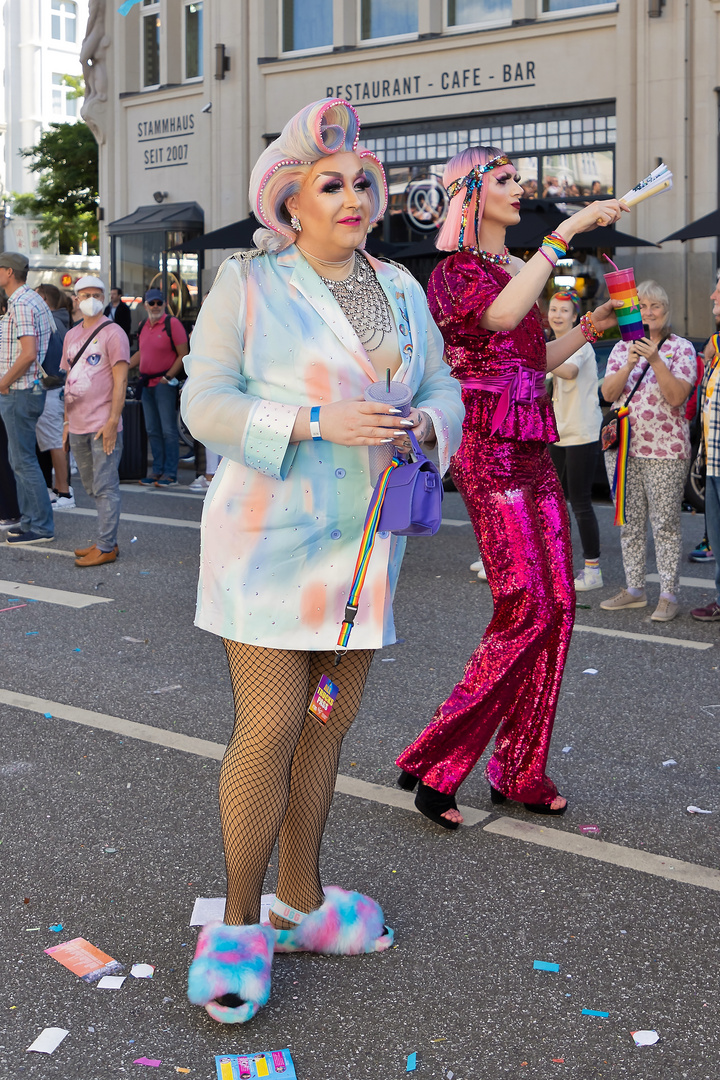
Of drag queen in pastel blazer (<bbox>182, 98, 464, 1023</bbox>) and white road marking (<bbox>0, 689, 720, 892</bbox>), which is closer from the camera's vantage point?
drag queen in pastel blazer (<bbox>182, 98, 464, 1023</bbox>)

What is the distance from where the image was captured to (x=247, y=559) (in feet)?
9.41

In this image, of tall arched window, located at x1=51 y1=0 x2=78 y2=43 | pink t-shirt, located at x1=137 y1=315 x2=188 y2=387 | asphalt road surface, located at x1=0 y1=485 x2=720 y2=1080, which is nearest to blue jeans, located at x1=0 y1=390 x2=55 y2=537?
asphalt road surface, located at x1=0 y1=485 x2=720 y2=1080

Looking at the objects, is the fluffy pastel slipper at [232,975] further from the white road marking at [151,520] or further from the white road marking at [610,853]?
the white road marking at [151,520]

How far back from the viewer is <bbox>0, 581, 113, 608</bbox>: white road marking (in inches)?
302

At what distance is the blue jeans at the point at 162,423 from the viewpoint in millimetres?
13773

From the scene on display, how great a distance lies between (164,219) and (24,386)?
14.4 metres

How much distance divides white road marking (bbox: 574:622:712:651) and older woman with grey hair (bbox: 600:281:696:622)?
1.26 feet

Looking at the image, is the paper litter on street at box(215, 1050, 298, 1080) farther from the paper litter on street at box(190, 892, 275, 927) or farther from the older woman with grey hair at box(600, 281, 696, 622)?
the older woman with grey hair at box(600, 281, 696, 622)

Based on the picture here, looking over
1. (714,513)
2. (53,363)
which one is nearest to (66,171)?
(53,363)

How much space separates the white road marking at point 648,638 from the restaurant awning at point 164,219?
17.5 metres

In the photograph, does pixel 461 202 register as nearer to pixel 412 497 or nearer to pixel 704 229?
pixel 412 497

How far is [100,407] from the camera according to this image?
29.5 feet

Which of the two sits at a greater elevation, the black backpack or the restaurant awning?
the restaurant awning

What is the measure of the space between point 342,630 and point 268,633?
0.56 ft
